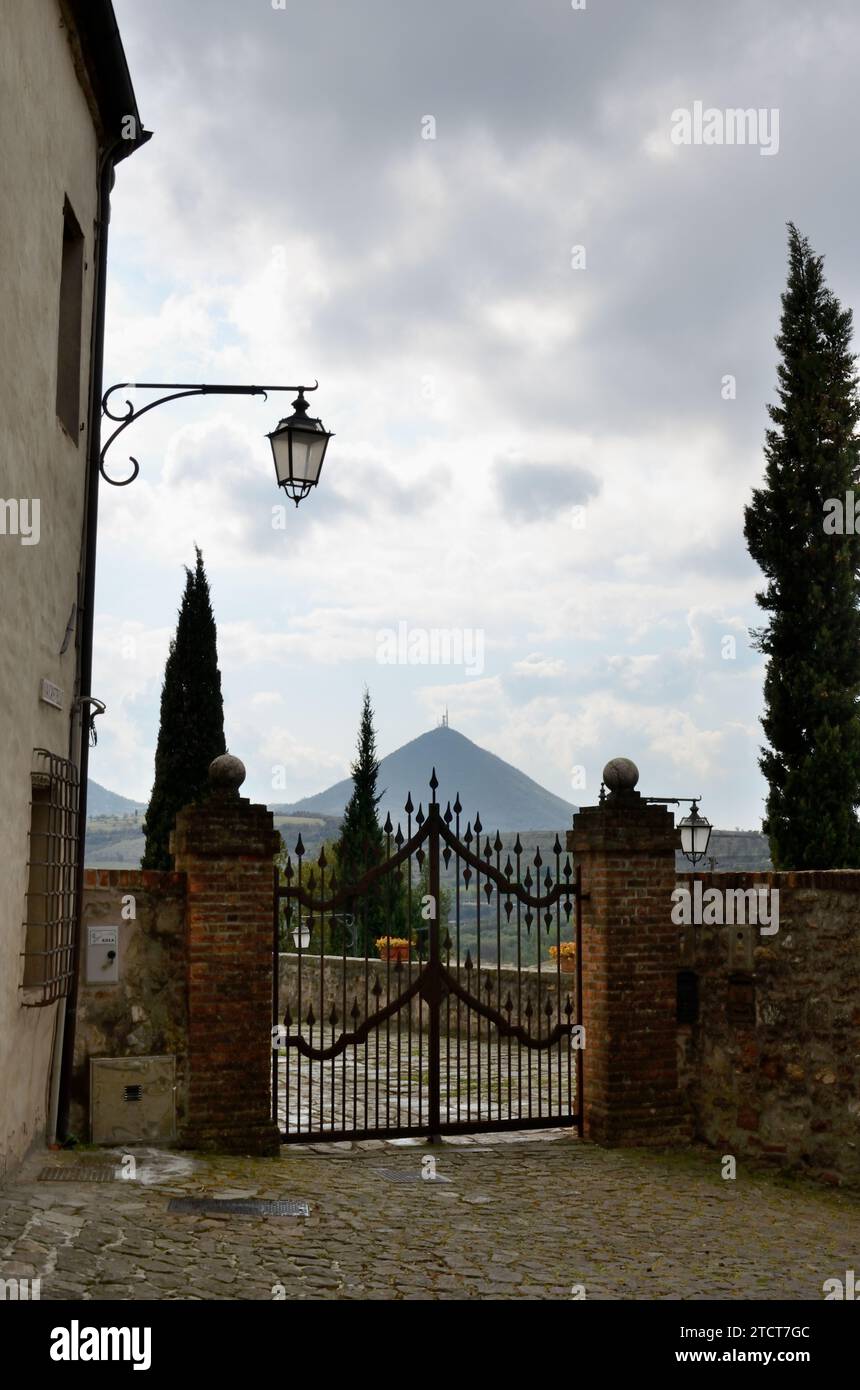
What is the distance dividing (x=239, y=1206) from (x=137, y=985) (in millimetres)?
1818

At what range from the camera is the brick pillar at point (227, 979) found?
785 centimetres

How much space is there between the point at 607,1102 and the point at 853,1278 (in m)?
2.84

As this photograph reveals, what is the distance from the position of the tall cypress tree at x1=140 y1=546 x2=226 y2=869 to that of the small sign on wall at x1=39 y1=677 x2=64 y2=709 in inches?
508

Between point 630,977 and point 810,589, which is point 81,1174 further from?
point 810,589

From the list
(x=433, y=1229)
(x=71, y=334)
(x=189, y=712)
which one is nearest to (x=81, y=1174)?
(x=433, y=1229)

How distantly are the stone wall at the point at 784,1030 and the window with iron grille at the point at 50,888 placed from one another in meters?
4.30

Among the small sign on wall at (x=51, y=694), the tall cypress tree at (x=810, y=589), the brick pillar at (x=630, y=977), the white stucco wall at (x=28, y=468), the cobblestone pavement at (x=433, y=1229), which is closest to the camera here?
the cobblestone pavement at (x=433, y=1229)

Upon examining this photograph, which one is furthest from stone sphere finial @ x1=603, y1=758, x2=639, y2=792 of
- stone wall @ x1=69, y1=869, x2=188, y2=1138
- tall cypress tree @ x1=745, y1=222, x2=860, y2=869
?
tall cypress tree @ x1=745, y1=222, x2=860, y2=869

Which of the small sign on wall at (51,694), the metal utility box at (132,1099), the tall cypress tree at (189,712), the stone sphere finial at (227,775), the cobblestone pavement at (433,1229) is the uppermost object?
the tall cypress tree at (189,712)

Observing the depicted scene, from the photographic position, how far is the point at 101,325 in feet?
28.6

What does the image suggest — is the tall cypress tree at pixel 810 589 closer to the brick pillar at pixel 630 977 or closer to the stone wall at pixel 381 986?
the stone wall at pixel 381 986

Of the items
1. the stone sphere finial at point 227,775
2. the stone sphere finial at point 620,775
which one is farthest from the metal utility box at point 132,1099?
the stone sphere finial at point 620,775

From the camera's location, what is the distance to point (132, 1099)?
304 inches

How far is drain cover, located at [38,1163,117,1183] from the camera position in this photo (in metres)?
6.71
